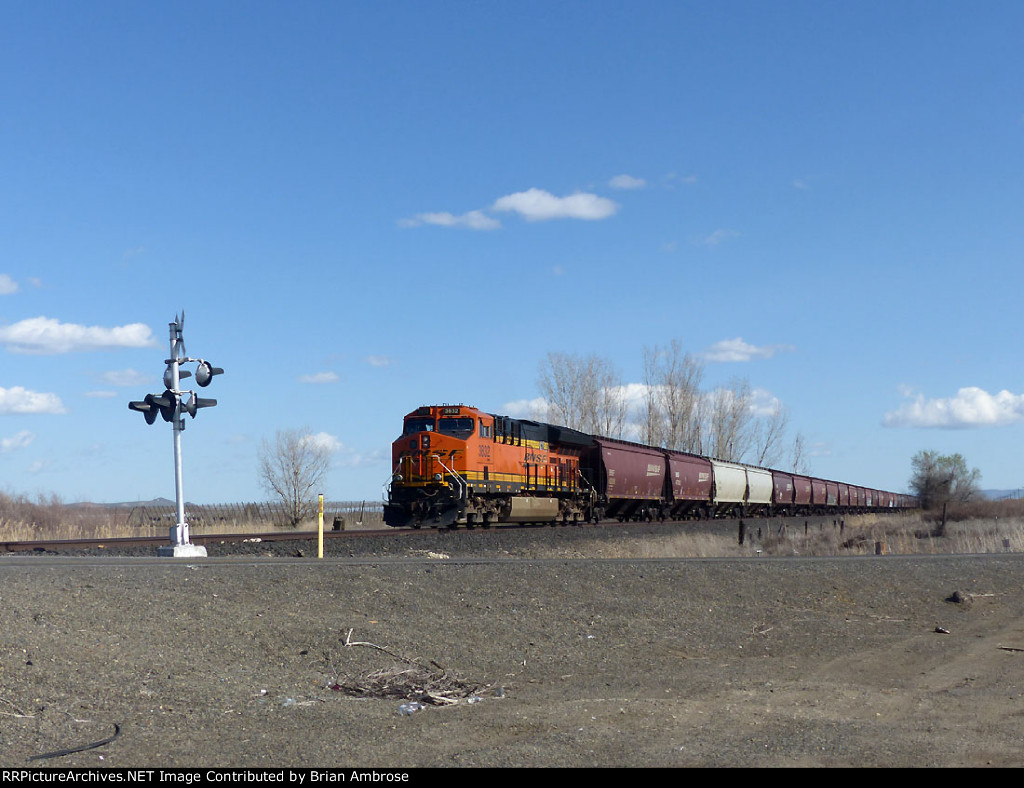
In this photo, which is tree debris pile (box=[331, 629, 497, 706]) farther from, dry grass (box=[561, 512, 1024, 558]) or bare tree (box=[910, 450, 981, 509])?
bare tree (box=[910, 450, 981, 509])

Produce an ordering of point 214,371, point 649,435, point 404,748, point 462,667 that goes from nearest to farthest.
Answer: point 404,748 < point 462,667 < point 214,371 < point 649,435

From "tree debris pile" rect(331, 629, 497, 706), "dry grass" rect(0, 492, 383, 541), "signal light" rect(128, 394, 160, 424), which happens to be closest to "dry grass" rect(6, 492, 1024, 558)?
"dry grass" rect(0, 492, 383, 541)

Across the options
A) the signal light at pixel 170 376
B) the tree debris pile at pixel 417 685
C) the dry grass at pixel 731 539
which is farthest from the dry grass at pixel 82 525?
the tree debris pile at pixel 417 685

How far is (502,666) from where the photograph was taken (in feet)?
33.3

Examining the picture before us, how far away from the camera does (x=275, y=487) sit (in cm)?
5603

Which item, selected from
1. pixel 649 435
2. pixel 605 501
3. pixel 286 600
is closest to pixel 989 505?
pixel 649 435

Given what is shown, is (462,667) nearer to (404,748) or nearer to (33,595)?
(404,748)

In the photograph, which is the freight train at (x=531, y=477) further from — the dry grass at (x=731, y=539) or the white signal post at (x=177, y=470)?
the white signal post at (x=177, y=470)

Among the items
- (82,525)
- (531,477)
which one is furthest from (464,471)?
(82,525)

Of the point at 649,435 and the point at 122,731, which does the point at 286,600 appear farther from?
the point at 649,435

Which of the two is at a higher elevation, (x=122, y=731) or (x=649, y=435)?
(x=649, y=435)
